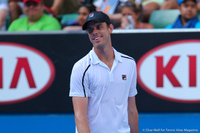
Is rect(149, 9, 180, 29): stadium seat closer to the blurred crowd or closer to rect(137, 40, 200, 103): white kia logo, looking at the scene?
the blurred crowd

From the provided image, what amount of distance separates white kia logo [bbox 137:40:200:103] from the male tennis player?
176cm

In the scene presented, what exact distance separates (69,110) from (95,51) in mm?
1912

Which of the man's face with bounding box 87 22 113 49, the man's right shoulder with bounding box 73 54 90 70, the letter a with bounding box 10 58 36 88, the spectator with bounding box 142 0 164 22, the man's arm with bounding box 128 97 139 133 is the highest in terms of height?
the spectator with bounding box 142 0 164 22

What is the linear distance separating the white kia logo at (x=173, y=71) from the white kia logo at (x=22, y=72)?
1093 millimetres

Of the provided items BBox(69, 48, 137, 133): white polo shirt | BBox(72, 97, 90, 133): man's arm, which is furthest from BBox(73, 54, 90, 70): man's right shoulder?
BBox(72, 97, 90, 133): man's arm

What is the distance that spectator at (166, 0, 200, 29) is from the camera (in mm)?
4934

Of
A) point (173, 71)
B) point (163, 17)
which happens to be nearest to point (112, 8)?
point (163, 17)

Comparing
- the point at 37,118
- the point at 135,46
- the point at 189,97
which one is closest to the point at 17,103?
the point at 37,118

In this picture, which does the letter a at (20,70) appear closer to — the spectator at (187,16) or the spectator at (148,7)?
the spectator at (148,7)

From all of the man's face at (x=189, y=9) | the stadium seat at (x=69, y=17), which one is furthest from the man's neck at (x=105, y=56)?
the man's face at (x=189, y=9)

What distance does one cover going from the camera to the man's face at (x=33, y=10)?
16.9 ft

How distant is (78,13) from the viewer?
16.8ft

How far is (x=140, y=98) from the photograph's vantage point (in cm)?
493

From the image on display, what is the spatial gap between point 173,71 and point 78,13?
4.36 feet
